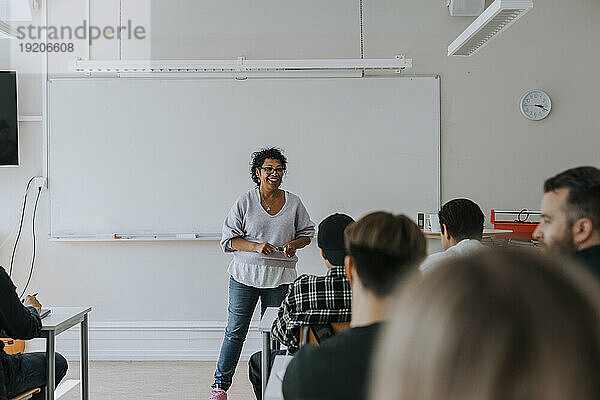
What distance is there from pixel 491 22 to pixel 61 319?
8.50 ft

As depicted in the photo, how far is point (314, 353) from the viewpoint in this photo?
1.49 metres

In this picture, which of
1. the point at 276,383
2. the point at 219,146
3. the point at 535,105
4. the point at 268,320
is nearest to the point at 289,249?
the point at 268,320

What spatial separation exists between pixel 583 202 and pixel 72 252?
4.44 meters

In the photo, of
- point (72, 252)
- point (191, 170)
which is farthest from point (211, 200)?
point (72, 252)

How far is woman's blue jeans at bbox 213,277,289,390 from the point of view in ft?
13.6

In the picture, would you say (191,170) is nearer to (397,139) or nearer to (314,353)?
(397,139)

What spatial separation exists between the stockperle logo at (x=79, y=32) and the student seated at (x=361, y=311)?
14.0ft

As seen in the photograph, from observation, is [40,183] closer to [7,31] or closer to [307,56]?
[7,31]

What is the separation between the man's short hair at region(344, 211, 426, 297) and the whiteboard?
368 centimetres

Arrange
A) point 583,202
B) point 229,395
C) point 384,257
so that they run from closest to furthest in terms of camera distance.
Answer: point 384,257 → point 583,202 → point 229,395

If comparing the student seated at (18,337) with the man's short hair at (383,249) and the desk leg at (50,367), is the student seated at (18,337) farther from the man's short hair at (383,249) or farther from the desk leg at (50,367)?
the man's short hair at (383,249)

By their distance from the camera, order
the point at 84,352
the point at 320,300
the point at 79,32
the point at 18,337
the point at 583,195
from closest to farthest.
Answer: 1. the point at 583,195
2. the point at 320,300
3. the point at 18,337
4. the point at 84,352
5. the point at 79,32

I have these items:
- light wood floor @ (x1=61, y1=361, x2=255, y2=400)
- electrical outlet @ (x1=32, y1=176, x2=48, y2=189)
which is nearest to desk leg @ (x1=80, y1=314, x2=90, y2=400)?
light wood floor @ (x1=61, y1=361, x2=255, y2=400)

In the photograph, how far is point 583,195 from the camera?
2004 mm
